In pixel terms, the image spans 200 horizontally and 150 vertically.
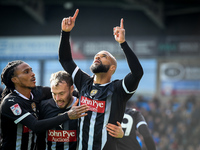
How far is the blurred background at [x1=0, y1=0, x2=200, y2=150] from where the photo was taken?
40.7ft

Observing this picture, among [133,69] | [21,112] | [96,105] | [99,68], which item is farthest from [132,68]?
[21,112]

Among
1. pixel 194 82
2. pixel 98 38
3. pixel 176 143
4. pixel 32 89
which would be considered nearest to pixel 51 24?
pixel 98 38

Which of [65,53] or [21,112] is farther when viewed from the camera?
[65,53]

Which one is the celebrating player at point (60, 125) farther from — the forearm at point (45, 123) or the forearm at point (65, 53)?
the forearm at point (45, 123)

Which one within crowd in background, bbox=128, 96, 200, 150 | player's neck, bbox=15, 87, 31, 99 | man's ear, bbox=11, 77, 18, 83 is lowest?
crowd in background, bbox=128, 96, 200, 150

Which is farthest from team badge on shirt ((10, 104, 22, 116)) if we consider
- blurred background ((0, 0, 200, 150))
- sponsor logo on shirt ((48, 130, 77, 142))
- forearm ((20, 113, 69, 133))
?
blurred background ((0, 0, 200, 150))

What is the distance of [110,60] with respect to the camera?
12.2 feet

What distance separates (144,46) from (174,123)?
3830 millimetres

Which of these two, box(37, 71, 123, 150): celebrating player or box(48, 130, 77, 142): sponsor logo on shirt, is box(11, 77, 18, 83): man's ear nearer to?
box(37, 71, 123, 150): celebrating player

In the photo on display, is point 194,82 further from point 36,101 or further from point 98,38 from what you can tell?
point 36,101

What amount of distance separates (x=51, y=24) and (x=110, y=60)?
13.7 metres

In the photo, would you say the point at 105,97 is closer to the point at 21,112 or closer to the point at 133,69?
the point at 133,69

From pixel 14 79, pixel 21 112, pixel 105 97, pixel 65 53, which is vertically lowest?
pixel 21 112

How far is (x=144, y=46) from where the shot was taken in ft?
47.0
